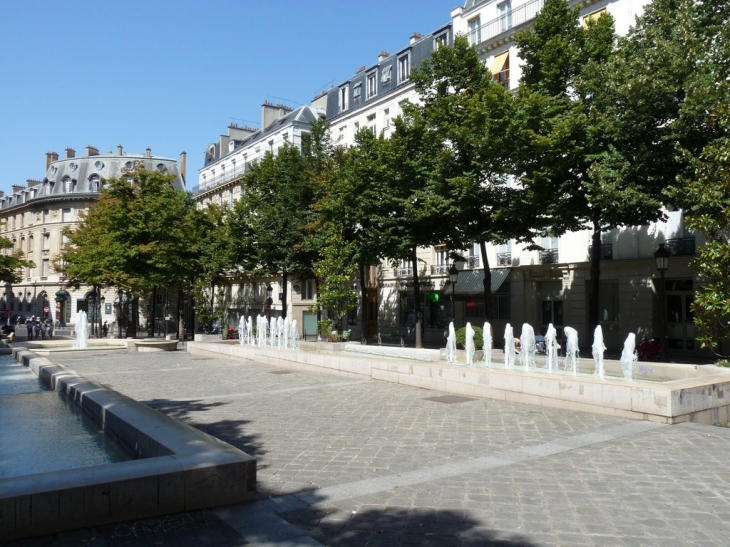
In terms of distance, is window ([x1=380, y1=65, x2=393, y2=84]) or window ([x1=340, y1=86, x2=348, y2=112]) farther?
window ([x1=340, y1=86, x2=348, y2=112])

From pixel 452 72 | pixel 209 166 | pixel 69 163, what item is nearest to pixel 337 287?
pixel 452 72

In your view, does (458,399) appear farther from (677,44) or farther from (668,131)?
(677,44)

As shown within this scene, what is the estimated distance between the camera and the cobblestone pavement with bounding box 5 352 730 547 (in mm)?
4988

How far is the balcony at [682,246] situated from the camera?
82.4ft

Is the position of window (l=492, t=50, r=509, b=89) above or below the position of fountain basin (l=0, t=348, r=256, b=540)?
above

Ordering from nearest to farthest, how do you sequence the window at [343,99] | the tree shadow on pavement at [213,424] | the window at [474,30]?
1. the tree shadow on pavement at [213,424]
2. the window at [474,30]
3. the window at [343,99]

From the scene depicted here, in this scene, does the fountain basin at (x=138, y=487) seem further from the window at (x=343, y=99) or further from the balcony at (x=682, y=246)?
the window at (x=343, y=99)

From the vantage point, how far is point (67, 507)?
4.78 metres

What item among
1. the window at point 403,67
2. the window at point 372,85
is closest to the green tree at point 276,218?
the window at point 372,85

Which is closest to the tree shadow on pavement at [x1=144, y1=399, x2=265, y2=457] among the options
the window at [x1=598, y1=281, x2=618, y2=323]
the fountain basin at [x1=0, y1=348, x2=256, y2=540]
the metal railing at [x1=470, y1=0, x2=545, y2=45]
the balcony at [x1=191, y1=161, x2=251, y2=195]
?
the fountain basin at [x1=0, y1=348, x2=256, y2=540]

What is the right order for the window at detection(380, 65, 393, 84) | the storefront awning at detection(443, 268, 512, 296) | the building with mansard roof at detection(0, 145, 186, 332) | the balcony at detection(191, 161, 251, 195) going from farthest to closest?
the building with mansard roof at detection(0, 145, 186, 332) → the balcony at detection(191, 161, 251, 195) → the window at detection(380, 65, 393, 84) → the storefront awning at detection(443, 268, 512, 296)

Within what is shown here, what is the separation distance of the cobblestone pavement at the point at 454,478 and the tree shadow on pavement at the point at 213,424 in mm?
44

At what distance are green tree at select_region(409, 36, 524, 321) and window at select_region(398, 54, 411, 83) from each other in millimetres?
15704

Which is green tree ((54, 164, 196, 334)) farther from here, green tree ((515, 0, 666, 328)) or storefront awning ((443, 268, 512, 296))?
green tree ((515, 0, 666, 328))
